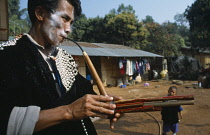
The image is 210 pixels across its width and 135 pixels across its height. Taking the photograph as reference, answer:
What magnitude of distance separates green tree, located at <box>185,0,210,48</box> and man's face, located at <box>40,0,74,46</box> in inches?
737

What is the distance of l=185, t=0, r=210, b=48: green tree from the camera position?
1728 cm

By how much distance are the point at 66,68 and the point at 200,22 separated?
19497mm

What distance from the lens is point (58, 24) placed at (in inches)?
55.4

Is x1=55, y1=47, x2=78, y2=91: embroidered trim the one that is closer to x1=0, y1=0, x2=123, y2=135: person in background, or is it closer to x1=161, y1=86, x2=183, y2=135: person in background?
x1=0, y1=0, x2=123, y2=135: person in background

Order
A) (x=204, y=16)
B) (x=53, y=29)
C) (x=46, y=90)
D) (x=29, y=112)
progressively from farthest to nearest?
(x=204, y=16)
(x=53, y=29)
(x=46, y=90)
(x=29, y=112)

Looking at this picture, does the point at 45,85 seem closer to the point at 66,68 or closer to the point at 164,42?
the point at 66,68

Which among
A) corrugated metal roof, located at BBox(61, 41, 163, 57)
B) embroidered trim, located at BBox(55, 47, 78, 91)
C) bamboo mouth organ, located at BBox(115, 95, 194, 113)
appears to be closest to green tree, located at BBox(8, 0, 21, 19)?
corrugated metal roof, located at BBox(61, 41, 163, 57)

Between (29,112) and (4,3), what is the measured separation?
3.96 metres

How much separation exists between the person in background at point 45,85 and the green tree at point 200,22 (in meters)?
18.7

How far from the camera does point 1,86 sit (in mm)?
1010

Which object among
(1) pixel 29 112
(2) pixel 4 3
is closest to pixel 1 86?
(1) pixel 29 112

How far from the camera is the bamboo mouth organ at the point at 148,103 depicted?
3.21 ft

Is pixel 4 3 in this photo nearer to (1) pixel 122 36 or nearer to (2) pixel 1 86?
(2) pixel 1 86

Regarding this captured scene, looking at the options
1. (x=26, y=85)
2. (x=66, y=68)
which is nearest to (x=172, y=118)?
(x=66, y=68)
